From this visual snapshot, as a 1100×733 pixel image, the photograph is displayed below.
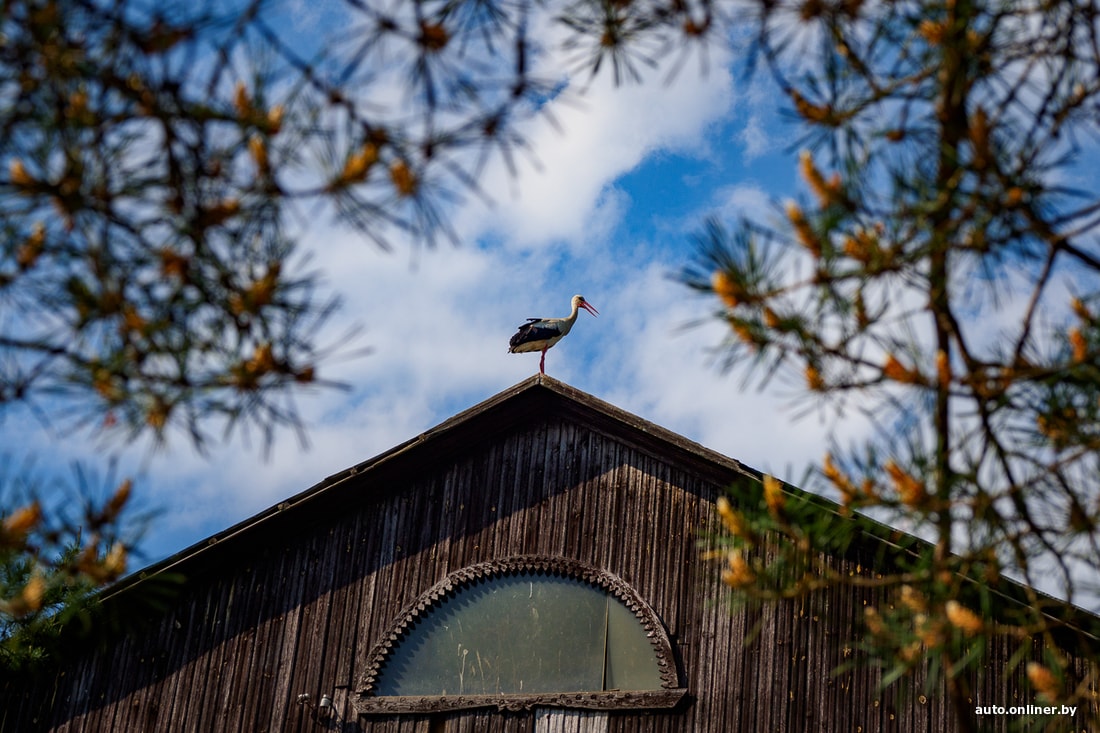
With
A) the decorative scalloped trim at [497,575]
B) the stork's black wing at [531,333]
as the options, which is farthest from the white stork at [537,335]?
the decorative scalloped trim at [497,575]

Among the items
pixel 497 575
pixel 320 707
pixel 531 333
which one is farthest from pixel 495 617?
pixel 531 333

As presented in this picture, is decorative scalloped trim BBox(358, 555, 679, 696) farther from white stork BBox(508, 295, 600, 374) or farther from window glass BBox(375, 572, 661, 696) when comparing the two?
white stork BBox(508, 295, 600, 374)

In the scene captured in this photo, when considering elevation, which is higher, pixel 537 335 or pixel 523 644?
pixel 537 335

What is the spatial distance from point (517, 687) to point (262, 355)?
21.8 ft

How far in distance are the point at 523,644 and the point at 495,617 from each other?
393mm

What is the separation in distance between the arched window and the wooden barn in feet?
0.06

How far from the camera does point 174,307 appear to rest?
377 cm

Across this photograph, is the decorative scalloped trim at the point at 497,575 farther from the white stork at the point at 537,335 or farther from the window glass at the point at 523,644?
the white stork at the point at 537,335

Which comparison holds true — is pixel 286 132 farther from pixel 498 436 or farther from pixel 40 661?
pixel 40 661

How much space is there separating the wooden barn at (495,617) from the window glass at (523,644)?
17mm

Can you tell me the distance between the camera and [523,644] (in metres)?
10.0

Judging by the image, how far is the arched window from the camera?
31.8 feet

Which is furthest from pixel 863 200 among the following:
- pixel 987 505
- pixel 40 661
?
pixel 40 661

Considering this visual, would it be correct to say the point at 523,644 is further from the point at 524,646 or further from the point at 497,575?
the point at 497,575
